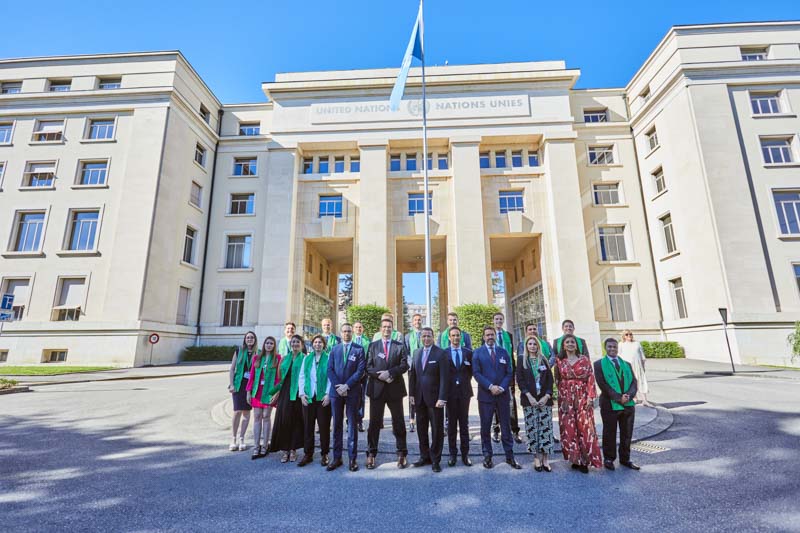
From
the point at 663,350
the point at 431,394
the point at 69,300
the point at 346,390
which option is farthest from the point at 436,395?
the point at 69,300

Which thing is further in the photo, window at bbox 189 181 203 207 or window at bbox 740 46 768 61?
window at bbox 189 181 203 207

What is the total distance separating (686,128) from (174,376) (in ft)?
97.3

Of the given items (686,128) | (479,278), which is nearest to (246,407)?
(479,278)

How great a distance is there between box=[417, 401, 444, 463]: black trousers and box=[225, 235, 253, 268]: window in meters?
23.1

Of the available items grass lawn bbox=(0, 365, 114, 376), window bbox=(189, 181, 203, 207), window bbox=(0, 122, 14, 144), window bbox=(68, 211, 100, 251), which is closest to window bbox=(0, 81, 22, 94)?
window bbox=(0, 122, 14, 144)

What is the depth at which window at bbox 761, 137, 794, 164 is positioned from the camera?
20.5 meters

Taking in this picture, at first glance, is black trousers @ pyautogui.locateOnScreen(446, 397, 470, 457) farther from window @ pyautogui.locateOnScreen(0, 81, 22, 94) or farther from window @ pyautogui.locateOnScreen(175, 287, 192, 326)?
window @ pyautogui.locateOnScreen(0, 81, 22, 94)

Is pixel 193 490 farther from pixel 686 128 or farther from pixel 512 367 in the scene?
pixel 686 128

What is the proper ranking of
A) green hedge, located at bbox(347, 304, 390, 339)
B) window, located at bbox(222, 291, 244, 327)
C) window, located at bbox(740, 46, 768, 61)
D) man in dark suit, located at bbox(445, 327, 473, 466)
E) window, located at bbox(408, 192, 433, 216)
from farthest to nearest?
1. window, located at bbox(408, 192, 433, 216)
2. window, located at bbox(222, 291, 244, 327)
3. window, located at bbox(740, 46, 768, 61)
4. green hedge, located at bbox(347, 304, 390, 339)
5. man in dark suit, located at bbox(445, 327, 473, 466)

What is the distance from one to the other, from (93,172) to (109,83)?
651 cm

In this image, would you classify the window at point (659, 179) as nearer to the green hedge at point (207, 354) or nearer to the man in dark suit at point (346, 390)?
the man in dark suit at point (346, 390)

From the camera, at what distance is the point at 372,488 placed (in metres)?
4.63

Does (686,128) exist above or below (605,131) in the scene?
below

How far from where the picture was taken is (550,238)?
24.3 meters
